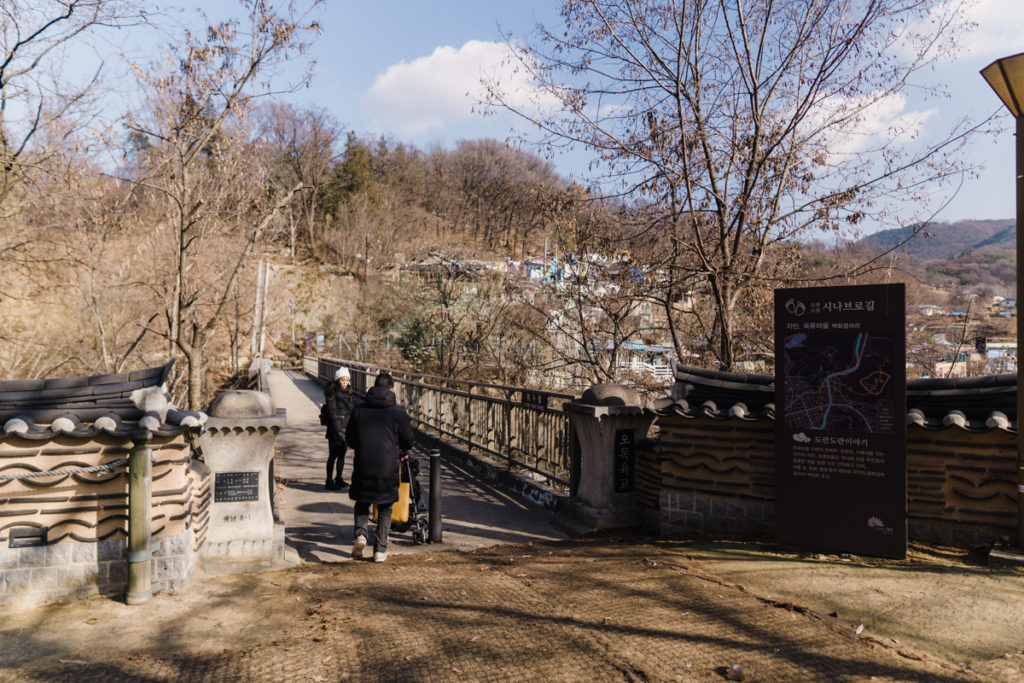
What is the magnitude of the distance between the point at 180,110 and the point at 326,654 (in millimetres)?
8906

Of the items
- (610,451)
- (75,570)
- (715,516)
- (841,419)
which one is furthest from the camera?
(610,451)

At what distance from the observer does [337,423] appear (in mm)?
9297

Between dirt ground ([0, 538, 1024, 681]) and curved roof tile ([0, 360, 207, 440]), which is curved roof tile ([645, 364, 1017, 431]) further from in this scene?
curved roof tile ([0, 360, 207, 440])

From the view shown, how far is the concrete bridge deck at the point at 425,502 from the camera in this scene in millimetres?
6613

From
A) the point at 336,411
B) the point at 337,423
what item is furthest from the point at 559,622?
the point at 336,411

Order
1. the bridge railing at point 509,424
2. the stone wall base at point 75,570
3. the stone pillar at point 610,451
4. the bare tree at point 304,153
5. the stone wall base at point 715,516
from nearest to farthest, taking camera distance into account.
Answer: the stone wall base at point 75,570 < the stone wall base at point 715,516 < the stone pillar at point 610,451 < the bridge railing at point 509,424 < the bare tree at point 304,153

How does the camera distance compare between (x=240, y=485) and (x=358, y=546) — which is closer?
(x=240, y=485)

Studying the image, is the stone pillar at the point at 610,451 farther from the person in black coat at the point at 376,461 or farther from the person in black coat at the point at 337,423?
the person in black coat at the point at 337,423

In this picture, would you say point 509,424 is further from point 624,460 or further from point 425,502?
point 624,460

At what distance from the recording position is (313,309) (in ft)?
208

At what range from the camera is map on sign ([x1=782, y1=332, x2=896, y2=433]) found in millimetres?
5480

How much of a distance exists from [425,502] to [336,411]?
77.1 inches

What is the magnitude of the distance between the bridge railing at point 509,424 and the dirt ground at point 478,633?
2735 mm

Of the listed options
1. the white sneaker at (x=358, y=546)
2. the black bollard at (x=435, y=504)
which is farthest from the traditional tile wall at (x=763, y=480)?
the white sneaker at (x=358, y=546)
